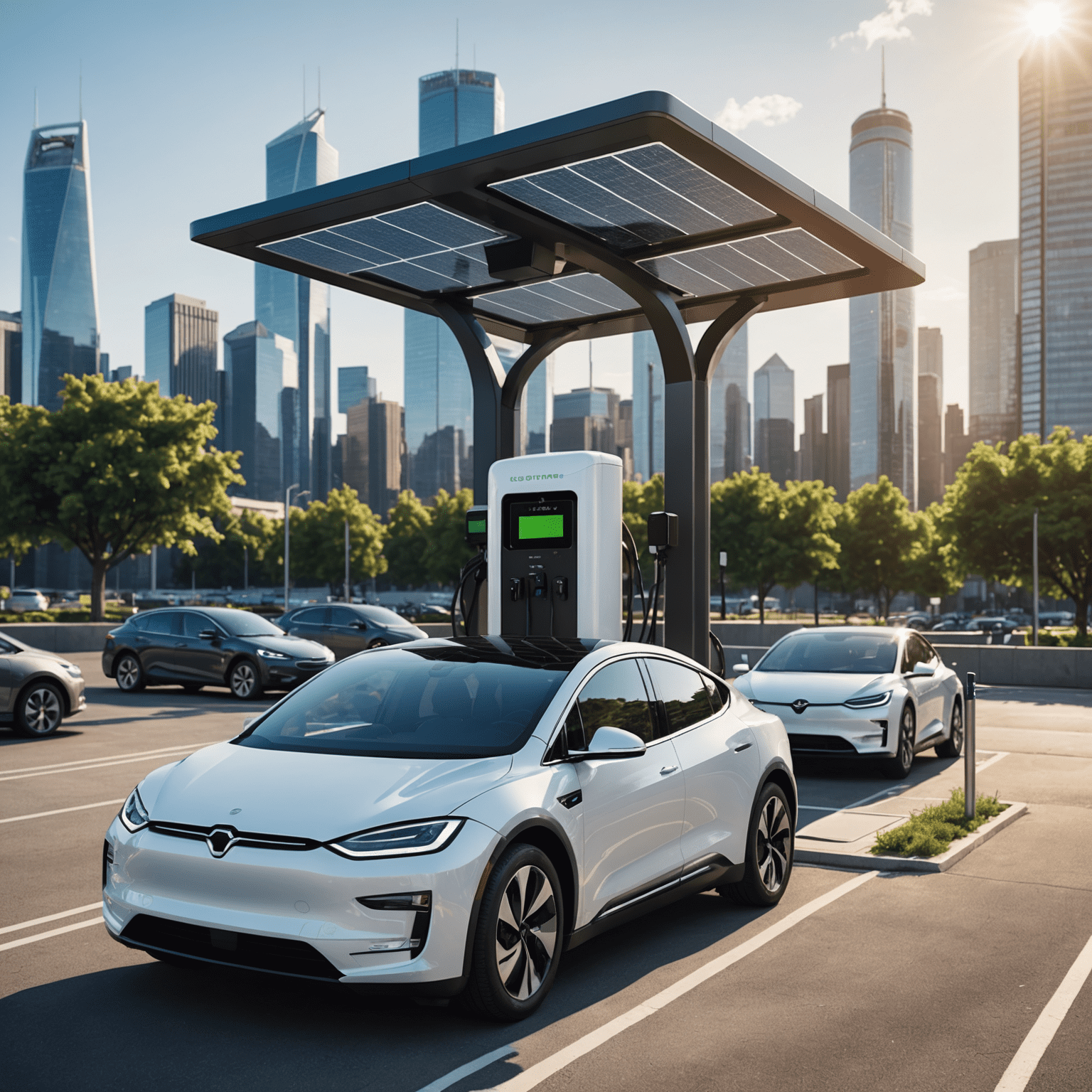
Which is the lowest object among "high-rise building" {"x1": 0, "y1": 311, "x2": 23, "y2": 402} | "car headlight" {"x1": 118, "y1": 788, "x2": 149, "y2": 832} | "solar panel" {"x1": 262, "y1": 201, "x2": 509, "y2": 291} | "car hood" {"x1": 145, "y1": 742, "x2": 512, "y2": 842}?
"car headlight" {"x1": 118, "y1": 788, "x2": 149, "y2": 832}

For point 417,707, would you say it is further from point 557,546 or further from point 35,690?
point 35,690

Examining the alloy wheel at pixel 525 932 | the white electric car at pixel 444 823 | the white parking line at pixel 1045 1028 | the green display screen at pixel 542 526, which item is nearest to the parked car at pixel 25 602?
the green display screen at pixel 542 526

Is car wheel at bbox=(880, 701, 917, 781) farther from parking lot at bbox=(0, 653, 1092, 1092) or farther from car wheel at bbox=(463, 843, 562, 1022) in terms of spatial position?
car wheel at bbox=(463, 843, 562, 1022)

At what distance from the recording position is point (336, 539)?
74250 millimetres

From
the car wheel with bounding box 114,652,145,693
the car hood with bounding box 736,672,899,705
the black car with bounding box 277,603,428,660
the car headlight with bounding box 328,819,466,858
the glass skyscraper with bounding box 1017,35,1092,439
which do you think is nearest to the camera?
the car headlight with bounding box 328,819,466,858

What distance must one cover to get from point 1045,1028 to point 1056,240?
16655 centimetres

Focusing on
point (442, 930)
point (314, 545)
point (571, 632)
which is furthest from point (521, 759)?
point (314, 545)

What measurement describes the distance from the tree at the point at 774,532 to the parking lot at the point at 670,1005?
4969 cm

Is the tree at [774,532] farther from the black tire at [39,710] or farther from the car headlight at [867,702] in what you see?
the car headlight at [867,702]

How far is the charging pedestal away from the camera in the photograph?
9.64 m

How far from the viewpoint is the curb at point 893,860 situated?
733 cm

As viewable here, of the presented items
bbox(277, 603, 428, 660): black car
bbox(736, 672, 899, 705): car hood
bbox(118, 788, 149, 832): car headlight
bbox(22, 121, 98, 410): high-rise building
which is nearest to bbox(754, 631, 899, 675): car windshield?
bbox(736, 672, 899, 705): car hood

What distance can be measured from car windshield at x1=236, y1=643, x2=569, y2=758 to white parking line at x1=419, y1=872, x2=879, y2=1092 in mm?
1157

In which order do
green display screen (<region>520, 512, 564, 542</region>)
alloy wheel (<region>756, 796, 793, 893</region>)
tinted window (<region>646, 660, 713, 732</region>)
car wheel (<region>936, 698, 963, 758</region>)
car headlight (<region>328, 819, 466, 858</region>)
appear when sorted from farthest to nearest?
→ car wheel (<region>936, 698, 963, 758</region>), green display screen (<region>520, 512, 564, 542</region>), alloy wheel (<region>756, 796, 793, 893</region>), tinted window (<region>646, 660, 713, 732</region>), car headlight (<region>328, 819, 466, 858</region>)
